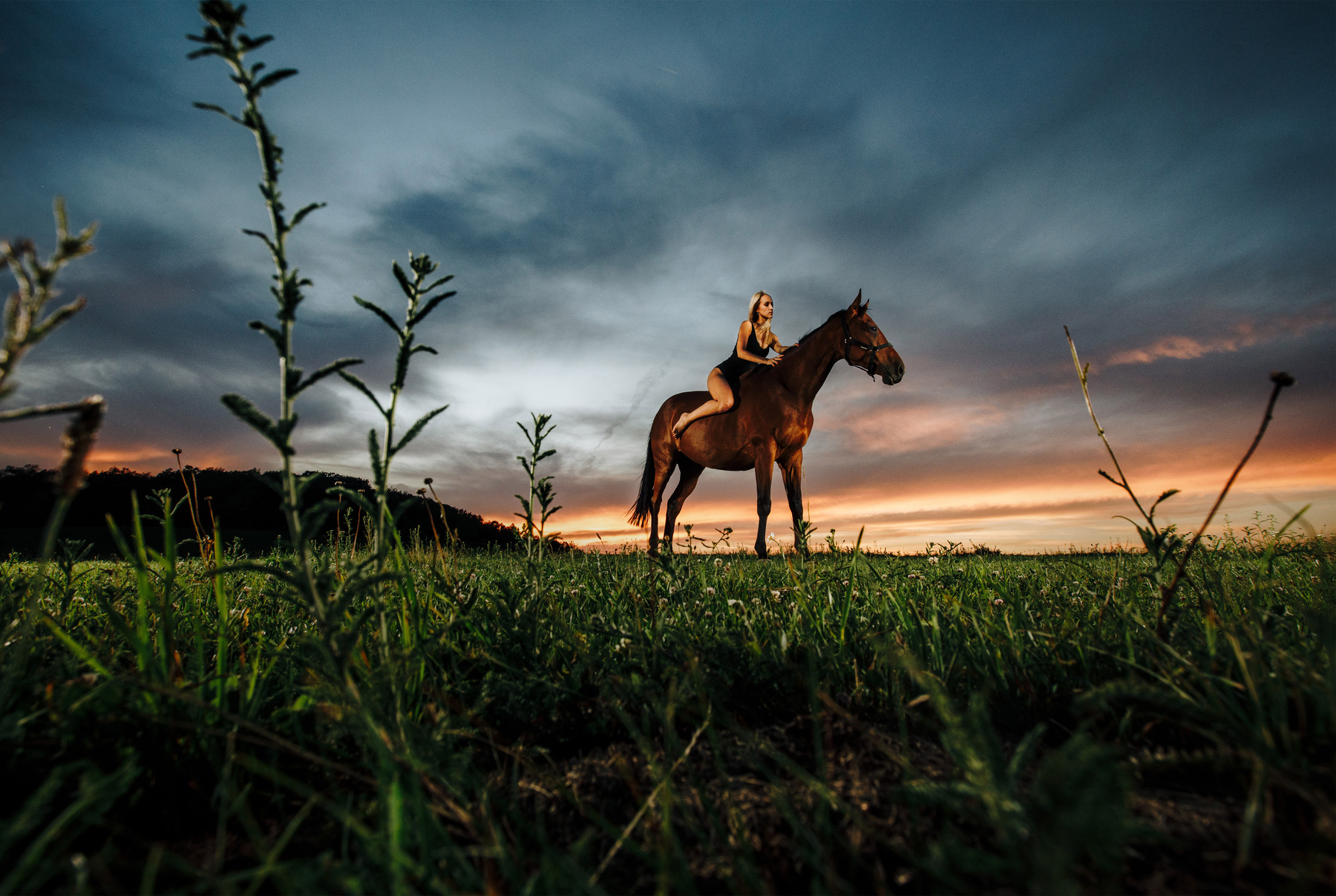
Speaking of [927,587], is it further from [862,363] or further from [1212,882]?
[862,363]

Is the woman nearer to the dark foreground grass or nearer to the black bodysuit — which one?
the black bodysuit

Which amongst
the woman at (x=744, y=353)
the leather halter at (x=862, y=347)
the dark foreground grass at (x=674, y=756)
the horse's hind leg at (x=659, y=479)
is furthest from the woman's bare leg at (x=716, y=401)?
the dark foreground grass at (x=674, y=756)

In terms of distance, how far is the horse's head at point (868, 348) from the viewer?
34.9 ft

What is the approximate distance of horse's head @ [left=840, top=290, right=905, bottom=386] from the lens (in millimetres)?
10625

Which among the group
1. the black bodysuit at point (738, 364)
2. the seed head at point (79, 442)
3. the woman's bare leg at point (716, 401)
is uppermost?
the black bodysuit at point (738, 364)

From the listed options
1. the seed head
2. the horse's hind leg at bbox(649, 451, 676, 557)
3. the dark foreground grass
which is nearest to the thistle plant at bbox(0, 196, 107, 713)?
the seed head

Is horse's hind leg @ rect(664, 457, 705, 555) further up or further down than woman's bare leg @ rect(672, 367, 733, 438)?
further down

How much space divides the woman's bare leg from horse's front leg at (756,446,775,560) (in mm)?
1047

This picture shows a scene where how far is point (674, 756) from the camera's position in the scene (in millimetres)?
1375

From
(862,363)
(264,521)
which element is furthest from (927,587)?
(264,521)

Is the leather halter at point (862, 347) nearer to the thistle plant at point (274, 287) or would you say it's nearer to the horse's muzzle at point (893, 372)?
the horse's muzzle at point (893, 372)

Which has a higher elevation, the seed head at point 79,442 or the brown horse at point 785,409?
the brown horse at point 785,409

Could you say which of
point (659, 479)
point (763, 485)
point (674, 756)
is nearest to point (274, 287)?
point (674, 756)

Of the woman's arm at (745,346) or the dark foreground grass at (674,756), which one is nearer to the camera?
the dark foreground grass at (674,756)
